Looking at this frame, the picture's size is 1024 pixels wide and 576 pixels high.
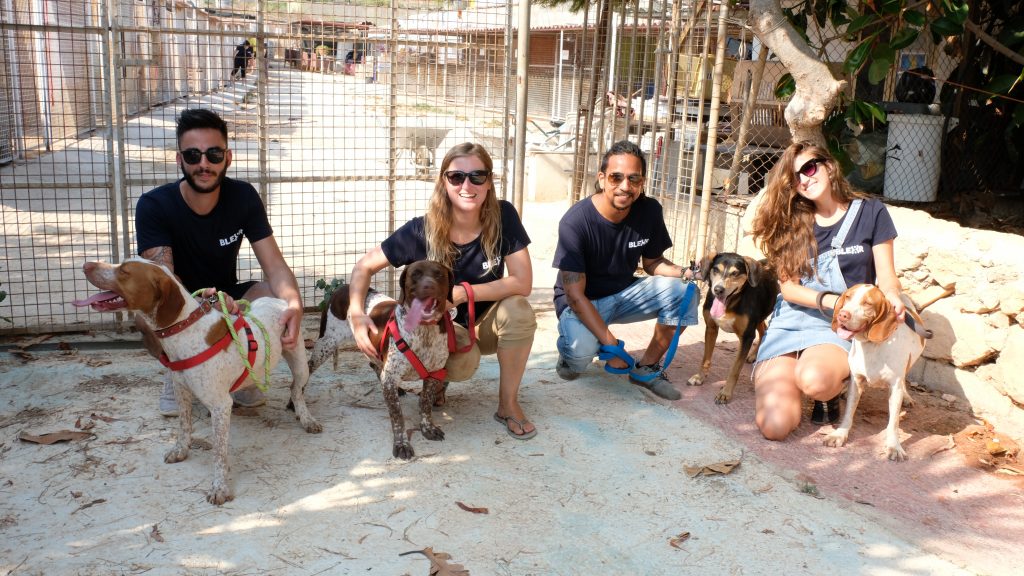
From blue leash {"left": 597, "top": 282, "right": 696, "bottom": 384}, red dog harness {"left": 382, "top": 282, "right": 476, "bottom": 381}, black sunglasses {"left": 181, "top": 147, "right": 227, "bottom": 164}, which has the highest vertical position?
black sunglasses {"left": 181, "top": 147, "right": 227, "bottom": 164}

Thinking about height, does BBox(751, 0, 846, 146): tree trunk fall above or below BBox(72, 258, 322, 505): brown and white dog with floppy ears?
above

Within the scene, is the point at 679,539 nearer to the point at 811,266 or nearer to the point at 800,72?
the point at 811,266

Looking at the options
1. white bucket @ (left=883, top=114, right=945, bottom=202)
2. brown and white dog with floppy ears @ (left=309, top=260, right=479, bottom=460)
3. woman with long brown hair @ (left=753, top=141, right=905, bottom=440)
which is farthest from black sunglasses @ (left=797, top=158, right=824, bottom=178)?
white bucket @ (left=883, top=114, right=945, bottom=202)

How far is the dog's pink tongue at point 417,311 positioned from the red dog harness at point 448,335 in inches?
8.5

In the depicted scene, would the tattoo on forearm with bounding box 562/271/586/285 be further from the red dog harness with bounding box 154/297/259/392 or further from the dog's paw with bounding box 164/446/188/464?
the dog's paw with bounding box 164/446/188/464

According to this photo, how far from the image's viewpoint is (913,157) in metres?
7.77

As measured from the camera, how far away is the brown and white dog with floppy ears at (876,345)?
3.90 m

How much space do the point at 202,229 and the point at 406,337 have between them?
4.25 ft

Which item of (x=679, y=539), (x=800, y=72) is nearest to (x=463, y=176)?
(x=679, y=539)

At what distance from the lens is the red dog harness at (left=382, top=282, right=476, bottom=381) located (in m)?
3.91

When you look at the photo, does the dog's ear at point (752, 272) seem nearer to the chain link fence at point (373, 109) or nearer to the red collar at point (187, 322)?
the chain link fence at point (373, 109)

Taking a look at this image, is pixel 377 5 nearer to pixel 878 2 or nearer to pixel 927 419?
pixel 878 2

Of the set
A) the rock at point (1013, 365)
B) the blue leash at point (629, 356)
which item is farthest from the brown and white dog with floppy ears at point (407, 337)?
the rock at point (1013, 365)

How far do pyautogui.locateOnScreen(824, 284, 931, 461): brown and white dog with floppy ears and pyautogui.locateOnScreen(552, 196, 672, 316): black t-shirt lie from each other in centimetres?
128
